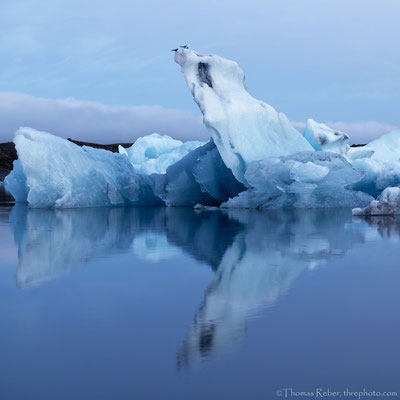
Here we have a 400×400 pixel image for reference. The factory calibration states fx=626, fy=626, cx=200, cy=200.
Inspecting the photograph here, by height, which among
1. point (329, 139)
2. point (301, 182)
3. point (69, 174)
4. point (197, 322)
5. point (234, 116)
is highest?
point (234, 116)

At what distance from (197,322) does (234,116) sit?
1088 cm

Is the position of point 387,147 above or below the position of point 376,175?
above

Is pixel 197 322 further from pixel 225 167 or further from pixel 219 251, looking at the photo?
pixel 225 167

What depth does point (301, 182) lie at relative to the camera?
12.1 meters

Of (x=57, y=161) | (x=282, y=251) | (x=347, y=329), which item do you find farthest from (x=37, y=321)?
(x=57, y=161)

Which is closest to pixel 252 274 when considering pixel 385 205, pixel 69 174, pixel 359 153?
pixel 385 205

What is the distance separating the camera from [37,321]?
2.63m

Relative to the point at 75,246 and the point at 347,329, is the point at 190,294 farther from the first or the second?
the point at 75,246

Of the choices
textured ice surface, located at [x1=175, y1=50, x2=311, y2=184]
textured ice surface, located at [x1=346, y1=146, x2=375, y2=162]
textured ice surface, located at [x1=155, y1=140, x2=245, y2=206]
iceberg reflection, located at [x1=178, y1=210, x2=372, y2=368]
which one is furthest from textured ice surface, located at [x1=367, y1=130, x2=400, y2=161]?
iceberg reflection, located at [x1=178, y1=210, x2=372, y2=368]

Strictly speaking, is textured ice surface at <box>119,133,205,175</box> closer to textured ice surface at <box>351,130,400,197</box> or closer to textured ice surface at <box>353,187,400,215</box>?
textured ice surface at <box>351,130,400,197</box>

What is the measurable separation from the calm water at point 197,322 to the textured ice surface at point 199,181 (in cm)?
861

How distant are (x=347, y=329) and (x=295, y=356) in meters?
0.47

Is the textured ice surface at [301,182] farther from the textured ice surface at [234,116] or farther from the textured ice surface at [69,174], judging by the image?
the textured ice surface at [69,174]

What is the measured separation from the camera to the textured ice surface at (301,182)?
467 inches
